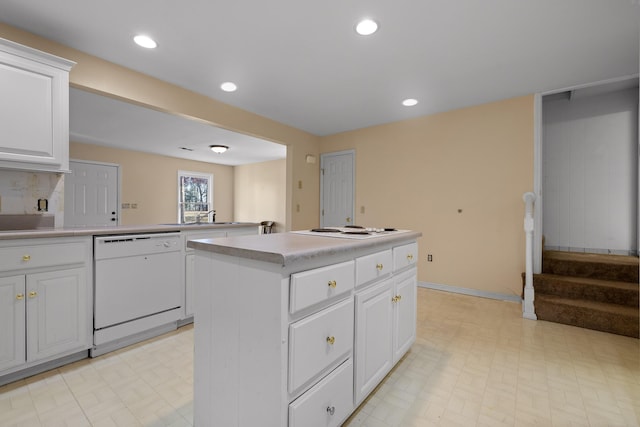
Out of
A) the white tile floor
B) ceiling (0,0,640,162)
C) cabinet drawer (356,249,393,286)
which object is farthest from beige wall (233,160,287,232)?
cabinet drawer (356,249,393,286)

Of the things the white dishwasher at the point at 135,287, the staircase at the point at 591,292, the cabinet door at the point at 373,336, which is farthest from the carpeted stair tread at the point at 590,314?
the white dishwasher at the point at 135,287

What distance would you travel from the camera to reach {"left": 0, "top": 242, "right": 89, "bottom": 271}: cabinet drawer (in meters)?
1.67

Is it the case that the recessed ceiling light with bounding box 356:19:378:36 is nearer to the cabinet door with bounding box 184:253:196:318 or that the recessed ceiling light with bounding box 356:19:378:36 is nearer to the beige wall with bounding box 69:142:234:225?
the cabinet door with bounding box 184:253:196:318

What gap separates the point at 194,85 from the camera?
3.16m

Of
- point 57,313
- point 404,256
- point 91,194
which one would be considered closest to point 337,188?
point 404,256

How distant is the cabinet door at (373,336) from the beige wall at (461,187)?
2.54 m

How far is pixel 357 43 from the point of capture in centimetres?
238

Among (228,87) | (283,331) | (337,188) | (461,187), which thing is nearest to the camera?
(283,331)

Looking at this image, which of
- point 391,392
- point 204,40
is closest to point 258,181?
point 204,40

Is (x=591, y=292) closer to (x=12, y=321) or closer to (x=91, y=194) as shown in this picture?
(x=12, y=321)

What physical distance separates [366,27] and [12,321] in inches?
120

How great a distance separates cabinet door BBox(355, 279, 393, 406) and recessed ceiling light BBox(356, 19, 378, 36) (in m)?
1.87

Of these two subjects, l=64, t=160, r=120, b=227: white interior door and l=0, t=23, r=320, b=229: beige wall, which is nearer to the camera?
l=0, t=23, r=320, b=229: beige wall

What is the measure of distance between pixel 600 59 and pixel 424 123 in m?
1.84
